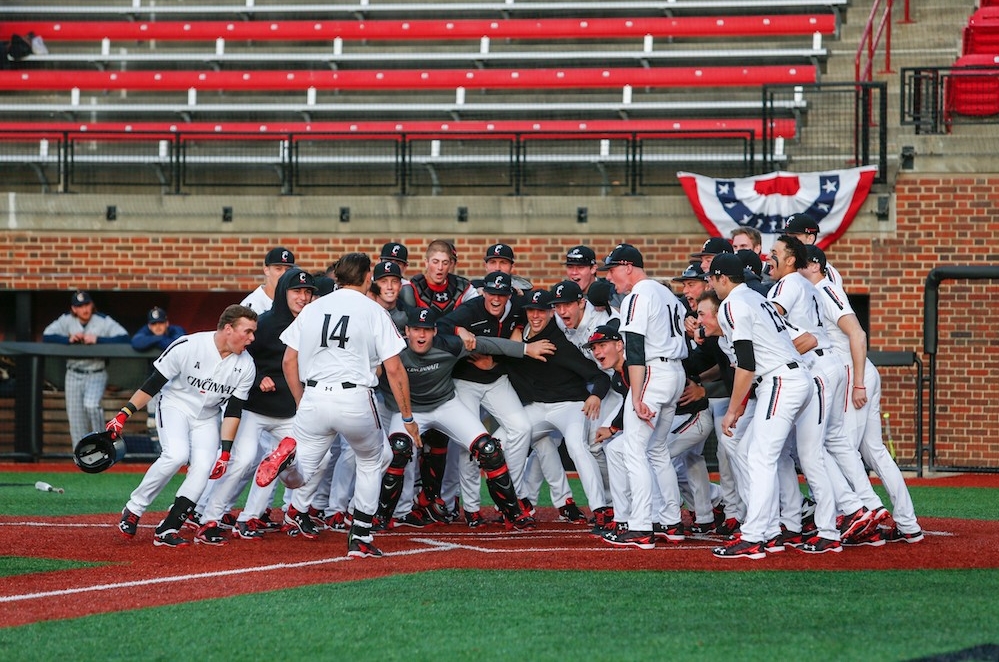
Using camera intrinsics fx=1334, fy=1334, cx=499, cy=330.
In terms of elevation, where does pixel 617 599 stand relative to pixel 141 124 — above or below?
below

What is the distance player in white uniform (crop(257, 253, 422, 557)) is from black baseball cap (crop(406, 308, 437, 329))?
1188mm

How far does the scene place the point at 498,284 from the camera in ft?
32.1

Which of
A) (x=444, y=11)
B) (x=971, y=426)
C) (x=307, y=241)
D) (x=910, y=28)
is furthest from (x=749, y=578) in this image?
(x=444, y=11)

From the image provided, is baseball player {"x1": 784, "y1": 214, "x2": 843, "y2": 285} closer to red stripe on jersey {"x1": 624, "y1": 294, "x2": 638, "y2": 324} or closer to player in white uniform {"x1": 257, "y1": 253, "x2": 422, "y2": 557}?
red stripe on jersey {"x1": 624, "y1": 294, "x2": 638, "y2": 324}

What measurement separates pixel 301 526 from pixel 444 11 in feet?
41.5

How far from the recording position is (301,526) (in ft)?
31.1

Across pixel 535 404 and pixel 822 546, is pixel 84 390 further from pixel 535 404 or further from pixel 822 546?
pixel 822 546

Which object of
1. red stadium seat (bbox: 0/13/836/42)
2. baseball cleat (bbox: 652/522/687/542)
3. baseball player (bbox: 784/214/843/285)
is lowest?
baseball cleat (bbox: 652/522/687/542)

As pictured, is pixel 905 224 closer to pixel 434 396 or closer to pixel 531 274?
pixel 531 274

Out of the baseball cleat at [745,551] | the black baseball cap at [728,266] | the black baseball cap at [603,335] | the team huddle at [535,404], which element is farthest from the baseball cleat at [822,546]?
the black baseball cap at [603,335]

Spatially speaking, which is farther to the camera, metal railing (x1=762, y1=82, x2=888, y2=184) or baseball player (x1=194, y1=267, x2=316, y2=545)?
metal railing (x1=762, y1=82, x2=888, y2=184)

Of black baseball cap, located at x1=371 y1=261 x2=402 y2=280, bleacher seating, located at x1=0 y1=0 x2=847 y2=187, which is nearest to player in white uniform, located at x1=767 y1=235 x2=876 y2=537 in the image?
black baseball cap, located at x1=371 y1=261 x2=402 y2=280

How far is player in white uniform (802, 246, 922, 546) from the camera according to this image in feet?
28.7

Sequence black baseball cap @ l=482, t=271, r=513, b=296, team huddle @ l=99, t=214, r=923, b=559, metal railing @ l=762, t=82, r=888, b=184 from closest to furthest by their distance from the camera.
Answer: team huddle @ l=99, t=214, r=923, b=559 → black baseball cap @ l=482, t=271, r=513, b=296 → metal railing @ l=762, t=82, r=888, b=184
